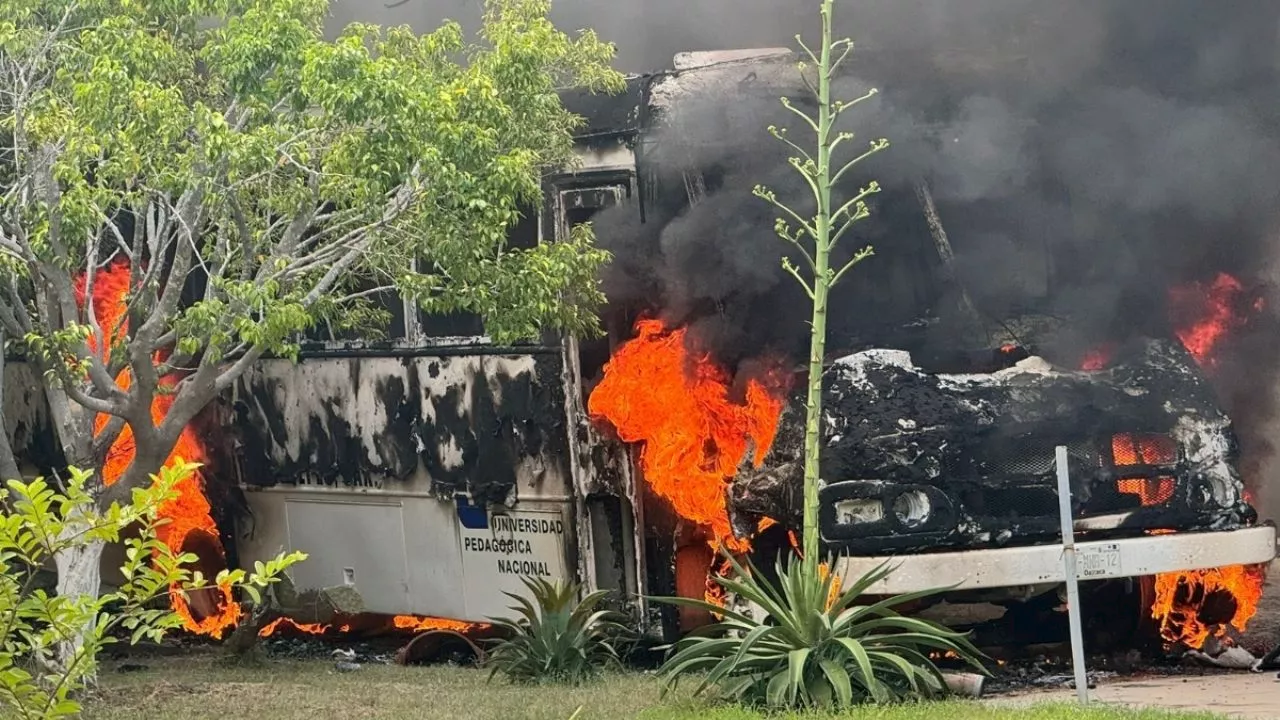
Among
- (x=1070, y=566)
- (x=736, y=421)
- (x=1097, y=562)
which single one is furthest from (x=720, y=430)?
(x=1070, y=566)

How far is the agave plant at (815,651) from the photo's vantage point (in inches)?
278

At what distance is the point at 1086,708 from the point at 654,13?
849 centimetres

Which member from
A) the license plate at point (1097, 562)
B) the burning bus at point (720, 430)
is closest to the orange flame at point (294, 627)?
the burning bus at point (720, 430)

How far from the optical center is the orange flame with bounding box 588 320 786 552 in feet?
30.6

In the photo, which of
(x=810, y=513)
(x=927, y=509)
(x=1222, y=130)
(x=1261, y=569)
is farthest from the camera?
(x=1222, y=130)

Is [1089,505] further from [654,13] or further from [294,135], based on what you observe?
[654,13]

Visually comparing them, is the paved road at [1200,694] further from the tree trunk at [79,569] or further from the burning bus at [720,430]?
the tree trunk at [79,569]

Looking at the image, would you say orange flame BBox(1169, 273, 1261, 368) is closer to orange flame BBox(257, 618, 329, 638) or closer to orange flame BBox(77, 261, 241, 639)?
orange flame BBox(257, 618, 329, 638)

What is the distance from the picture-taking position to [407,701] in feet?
28.2

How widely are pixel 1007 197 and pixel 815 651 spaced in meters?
3.42

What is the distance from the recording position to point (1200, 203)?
9.85 m

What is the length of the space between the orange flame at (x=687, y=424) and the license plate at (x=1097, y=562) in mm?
2325

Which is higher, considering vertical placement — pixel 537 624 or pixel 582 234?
pixel 582 234

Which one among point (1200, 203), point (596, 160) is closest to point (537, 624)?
point (596, 160)
